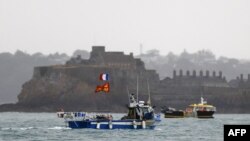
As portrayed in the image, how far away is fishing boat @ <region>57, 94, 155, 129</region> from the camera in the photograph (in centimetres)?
7331

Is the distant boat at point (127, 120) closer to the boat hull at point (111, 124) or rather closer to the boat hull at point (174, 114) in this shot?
the boat hull at point (111, 124)

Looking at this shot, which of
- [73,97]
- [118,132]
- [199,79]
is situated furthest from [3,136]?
[199,79]

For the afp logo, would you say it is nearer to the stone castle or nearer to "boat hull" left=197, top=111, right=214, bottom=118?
"boat hull" left=197, top=111, right=214, bottom=118

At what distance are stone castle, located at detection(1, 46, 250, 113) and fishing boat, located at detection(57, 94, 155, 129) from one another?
96.2 meters

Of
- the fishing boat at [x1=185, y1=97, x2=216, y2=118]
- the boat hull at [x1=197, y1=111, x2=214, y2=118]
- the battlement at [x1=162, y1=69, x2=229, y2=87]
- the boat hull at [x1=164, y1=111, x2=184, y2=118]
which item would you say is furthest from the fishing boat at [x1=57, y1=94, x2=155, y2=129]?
the battlement at [x1=162, y1=69, x2=229, y2=87]

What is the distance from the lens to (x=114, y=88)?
18075 centimetres

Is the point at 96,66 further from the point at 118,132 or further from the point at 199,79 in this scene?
the point at 118,132

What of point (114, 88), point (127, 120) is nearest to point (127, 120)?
point (127, 120)

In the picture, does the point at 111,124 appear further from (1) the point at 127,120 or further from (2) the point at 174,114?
(2) the point at 174,114

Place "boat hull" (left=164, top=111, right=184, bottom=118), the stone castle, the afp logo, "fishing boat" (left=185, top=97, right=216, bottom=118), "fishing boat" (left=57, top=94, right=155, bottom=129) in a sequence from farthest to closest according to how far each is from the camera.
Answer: the stone castle
"fishing boat" (left=185, top=97, right=216, bottom=118)
"boat hull" (left=164, top=111, right=184, bottom=118)
"fishing boat" (left=57, top=94, right=155, bottom=129)
the afp logo

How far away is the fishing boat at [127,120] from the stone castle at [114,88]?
96.2 metres

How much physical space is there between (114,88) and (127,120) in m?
107

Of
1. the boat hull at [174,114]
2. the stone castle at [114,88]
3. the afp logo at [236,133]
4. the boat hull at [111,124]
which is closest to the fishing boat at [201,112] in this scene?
the boat hull at [174,114]

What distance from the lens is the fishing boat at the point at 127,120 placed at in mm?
73312
